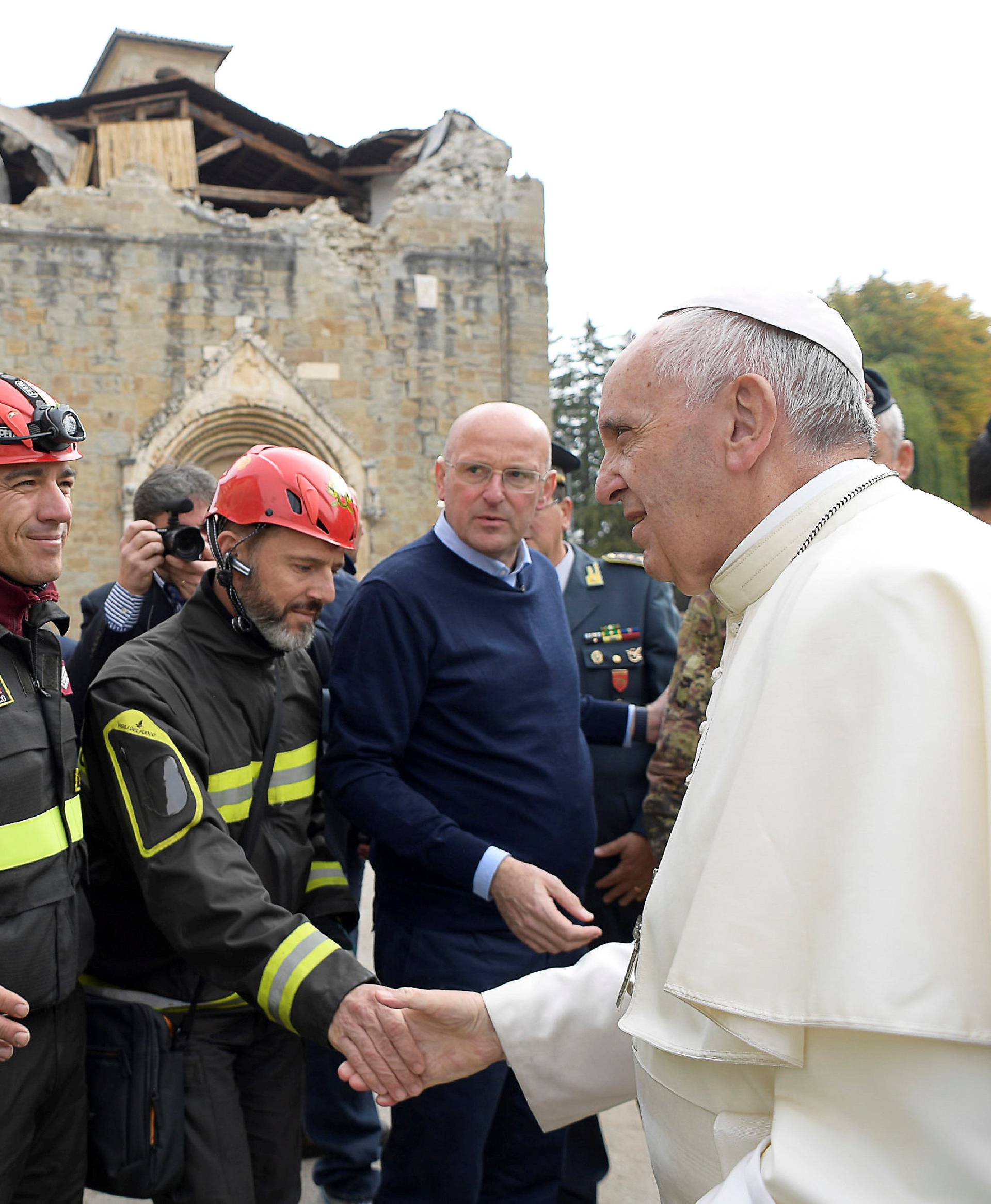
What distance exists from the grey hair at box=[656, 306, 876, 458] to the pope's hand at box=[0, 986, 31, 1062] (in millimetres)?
1793

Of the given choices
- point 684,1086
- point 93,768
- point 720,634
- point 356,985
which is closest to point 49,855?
point 93,768

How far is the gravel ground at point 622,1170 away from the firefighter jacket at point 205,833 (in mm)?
1662

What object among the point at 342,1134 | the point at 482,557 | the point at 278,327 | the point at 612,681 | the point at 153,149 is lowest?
the point at 342,1134

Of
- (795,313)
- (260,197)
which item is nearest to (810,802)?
(795,313)

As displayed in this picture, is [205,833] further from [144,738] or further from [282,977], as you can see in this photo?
[282,977]

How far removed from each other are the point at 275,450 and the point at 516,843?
1351 millimetres

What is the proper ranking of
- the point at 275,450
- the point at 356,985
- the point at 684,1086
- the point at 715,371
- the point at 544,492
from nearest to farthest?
the point at 684,1086 → the point at 715,371 → the point at 356,985 → the point at 275,450 → the point at 544,492

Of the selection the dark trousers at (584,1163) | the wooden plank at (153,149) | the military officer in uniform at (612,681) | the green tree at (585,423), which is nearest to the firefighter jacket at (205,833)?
the military officer in uniform at (612,681)

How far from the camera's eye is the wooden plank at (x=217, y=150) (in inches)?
698

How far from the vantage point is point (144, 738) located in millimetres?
2488

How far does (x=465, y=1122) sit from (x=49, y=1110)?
111 centimetres

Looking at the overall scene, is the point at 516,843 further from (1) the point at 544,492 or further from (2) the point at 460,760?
(1) the point at 544,492

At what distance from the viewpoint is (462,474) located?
11.6 feet

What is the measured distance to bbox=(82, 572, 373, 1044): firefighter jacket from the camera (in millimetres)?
2430
